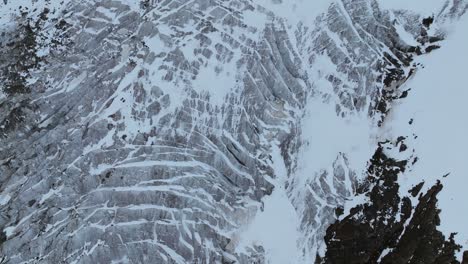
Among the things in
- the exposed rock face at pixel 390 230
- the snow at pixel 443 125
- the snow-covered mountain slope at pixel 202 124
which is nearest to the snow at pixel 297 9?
the snow-covered mountain slope at pixel 202 124

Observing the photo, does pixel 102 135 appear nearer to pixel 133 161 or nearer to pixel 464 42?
pixel 133 161

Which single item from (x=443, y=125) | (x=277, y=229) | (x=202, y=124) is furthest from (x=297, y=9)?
(x=277, y=229)

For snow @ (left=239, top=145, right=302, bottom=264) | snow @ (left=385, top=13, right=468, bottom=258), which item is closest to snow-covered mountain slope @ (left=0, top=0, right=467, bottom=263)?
snow @ (left=239, top=145, right=302, bottom=264)

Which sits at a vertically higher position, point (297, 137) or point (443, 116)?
point (443, 116)

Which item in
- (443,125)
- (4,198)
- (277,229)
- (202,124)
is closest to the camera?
(4,198)

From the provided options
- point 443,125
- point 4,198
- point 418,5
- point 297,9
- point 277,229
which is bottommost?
point 4,198

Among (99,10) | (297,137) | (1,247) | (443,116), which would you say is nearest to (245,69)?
(297,137)

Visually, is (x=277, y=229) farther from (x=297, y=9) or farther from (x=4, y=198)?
(x=4, y=198)

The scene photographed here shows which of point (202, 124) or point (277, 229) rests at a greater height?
point (202, 124)
